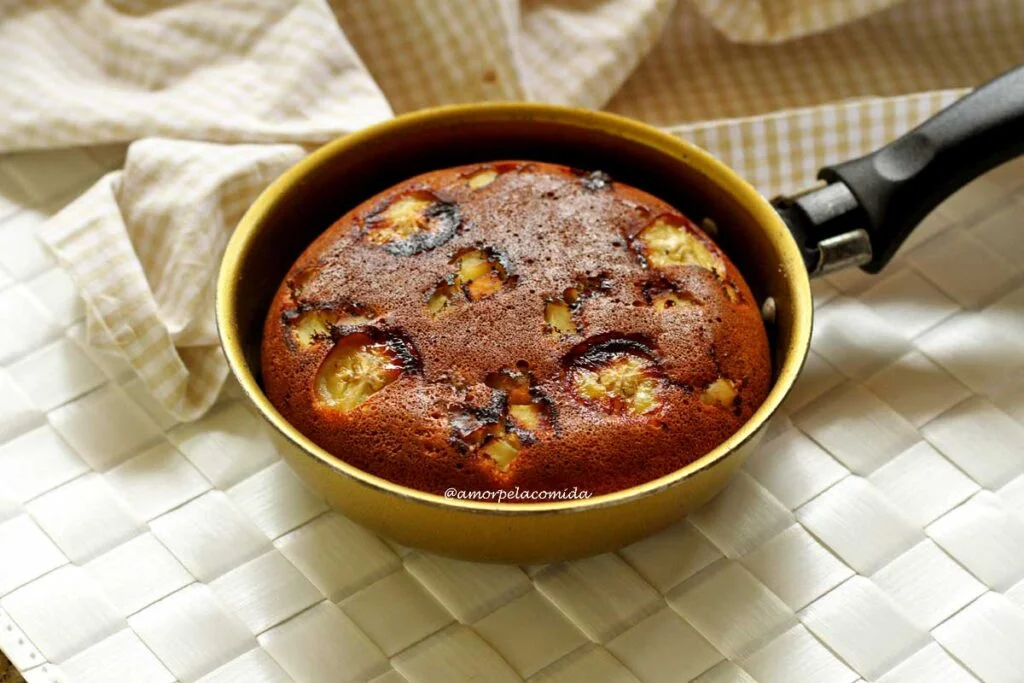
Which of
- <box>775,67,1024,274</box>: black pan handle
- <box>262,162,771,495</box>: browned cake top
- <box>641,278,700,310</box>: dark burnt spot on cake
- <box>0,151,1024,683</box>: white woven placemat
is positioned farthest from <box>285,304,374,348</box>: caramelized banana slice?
<box>775,67,1024,274</box>: black pan handle

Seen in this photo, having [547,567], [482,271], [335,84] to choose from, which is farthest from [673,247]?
[335,84]

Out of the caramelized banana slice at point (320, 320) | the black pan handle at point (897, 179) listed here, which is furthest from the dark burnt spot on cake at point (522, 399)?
the black pan handle at point (897, 179)

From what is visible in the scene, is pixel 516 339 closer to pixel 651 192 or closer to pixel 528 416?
pixel 528 416

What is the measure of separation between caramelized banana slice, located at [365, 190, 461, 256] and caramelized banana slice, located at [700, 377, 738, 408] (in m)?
0.26

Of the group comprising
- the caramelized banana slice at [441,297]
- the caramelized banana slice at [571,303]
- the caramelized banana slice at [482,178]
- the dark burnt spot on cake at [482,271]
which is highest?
the caramelized banana slice at [482,178]

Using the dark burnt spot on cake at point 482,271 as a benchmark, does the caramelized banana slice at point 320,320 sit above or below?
above

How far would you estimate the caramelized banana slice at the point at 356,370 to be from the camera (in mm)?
933

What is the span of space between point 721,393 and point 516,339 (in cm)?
17

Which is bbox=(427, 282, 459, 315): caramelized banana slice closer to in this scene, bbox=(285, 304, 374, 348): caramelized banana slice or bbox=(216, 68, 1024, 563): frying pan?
bbox=(285, 304, 374, 348): caramelized banana slice

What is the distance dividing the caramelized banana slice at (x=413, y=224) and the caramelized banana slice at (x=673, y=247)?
0.17 metres

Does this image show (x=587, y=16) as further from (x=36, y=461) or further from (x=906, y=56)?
(x=36, y=461)

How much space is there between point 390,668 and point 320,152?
1.55 ft

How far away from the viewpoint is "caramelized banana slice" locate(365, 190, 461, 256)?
101cm

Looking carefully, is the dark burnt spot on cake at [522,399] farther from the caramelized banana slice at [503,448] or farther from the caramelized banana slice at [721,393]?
the caramelized banana slice at [721,393]
